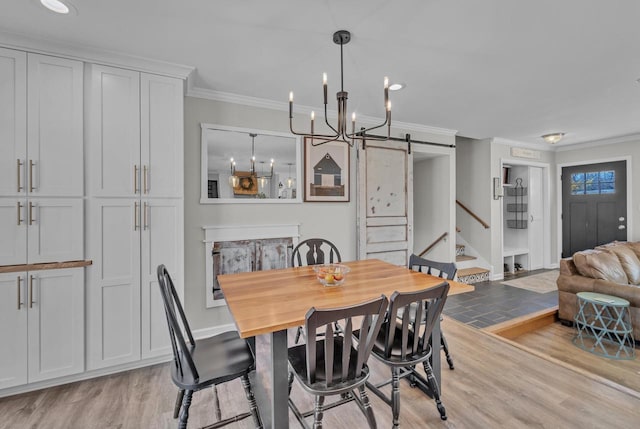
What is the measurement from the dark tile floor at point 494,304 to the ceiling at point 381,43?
8.29 ft

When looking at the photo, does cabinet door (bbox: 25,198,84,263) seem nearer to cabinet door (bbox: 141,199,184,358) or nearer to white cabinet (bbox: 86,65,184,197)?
white cabinet (bbox: 86,65,184,197)

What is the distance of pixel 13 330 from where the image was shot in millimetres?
2121

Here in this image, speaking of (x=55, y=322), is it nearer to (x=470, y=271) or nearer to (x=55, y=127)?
(x=55, y=127)

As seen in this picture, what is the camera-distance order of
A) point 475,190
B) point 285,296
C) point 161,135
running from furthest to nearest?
1. point 475,190
2. point 161,135
3. point 285,296

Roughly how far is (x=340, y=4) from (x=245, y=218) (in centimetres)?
218

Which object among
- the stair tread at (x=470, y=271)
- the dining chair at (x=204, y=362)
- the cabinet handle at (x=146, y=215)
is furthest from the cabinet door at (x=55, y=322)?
the stair tread at (x=470, y=271)

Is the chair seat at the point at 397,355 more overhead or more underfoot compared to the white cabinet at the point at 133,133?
more underfoot

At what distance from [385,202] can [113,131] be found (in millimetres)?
3118

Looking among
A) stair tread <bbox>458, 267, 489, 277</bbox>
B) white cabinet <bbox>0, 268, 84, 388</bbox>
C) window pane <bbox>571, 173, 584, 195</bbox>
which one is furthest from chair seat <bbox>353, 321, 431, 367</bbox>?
Result: window pane <bbox>571, 173, 584, 195</bbox>

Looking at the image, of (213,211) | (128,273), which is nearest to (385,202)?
(213,211)

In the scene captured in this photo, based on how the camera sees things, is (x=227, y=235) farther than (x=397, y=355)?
Yes

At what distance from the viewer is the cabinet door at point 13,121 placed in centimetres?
210

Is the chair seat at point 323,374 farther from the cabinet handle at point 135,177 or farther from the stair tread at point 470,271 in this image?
the stair tread at point 470,271

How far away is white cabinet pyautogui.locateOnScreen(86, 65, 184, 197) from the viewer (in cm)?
235
